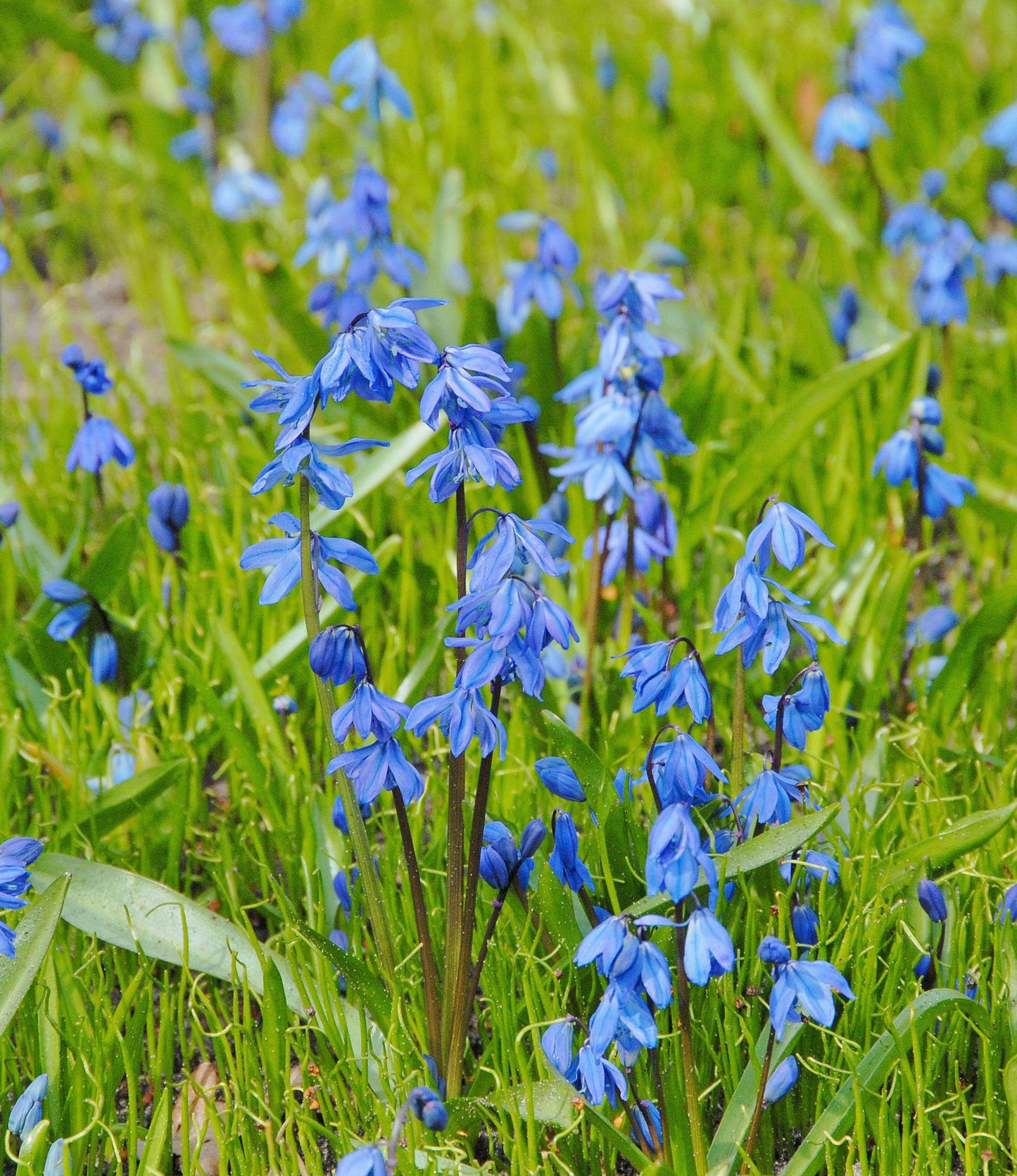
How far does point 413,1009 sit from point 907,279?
2.80 metres

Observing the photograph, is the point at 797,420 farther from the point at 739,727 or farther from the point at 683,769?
the point at 683,769

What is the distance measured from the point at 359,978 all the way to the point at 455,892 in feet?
0.60

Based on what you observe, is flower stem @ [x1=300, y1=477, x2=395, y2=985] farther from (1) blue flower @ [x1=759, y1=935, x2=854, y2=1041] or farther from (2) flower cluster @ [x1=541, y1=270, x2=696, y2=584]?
(2) flower cluster @ [x1=541, y1=270, x2=696, y2=584]

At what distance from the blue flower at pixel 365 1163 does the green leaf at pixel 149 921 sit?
17.3 inches

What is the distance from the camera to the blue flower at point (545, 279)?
2.58 metres

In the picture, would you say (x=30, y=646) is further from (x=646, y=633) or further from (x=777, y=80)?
(x=777, y=80)

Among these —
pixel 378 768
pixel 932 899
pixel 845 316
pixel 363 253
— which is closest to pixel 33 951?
pixel 378 768

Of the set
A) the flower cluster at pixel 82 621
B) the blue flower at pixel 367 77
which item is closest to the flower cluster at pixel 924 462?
the flower cluster at pixel 82 621

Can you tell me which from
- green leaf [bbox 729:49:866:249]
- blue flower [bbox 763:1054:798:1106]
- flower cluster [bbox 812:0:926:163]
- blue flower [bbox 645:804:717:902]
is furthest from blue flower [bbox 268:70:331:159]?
blue flower [bbox 763:1054:798:1106]

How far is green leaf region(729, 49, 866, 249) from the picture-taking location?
352cm

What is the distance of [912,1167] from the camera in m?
1.54

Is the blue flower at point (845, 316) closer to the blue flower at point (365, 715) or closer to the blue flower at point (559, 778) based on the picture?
the blue flower at point (559, 778)

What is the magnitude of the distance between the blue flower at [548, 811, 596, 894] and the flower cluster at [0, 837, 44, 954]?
2.11 feet

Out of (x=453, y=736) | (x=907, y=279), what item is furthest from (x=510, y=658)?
(x=907, y=279)
